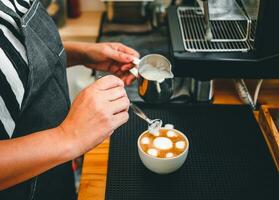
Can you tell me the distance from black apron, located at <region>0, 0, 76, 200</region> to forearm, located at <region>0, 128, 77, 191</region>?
0.13m

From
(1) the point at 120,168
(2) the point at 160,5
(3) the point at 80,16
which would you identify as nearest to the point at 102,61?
(1) the point at 120,168

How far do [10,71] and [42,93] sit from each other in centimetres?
16

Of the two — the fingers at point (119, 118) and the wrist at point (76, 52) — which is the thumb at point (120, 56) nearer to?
the wrist at point (76, 52)

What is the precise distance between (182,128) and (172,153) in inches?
7.9

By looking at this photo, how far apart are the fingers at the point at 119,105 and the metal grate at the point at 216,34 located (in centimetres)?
36

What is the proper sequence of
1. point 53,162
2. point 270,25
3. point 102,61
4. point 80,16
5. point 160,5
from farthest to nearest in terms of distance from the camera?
point 80,16 < point 160,5 < point 102,61 < point 270,25 < point 53,162

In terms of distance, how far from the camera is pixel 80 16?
2.05 metres

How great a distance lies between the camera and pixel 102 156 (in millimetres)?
1075

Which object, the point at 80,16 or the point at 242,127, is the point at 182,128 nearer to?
the point at 242,127

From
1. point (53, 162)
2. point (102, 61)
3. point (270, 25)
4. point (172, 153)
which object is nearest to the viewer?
point (53, 162)

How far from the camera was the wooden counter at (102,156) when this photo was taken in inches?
38.1

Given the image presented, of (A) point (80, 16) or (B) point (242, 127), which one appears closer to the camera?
(B) point (242, 127)

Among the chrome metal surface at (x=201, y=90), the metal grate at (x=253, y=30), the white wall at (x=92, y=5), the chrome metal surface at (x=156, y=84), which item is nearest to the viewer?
the chrome metal surface at (x=156, y=84)

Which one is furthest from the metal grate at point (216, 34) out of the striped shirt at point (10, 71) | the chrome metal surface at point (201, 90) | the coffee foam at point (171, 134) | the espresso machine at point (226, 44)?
the striped shirt at point (10, 71)
